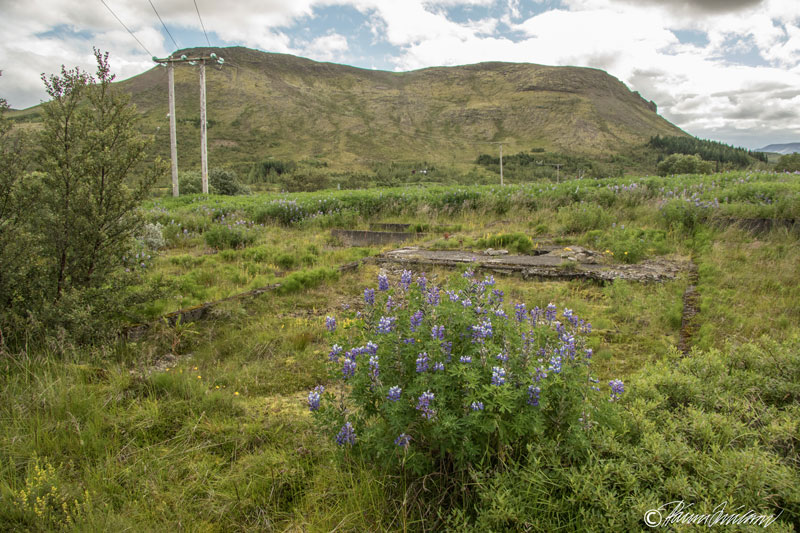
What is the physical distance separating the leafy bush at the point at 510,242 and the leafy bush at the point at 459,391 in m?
5.80

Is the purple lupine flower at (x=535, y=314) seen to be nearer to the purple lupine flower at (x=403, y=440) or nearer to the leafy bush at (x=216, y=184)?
the purple lupine flower at (x=403, y=440)

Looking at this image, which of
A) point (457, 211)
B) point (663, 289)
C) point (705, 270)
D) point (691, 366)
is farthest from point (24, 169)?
point (457, 211)

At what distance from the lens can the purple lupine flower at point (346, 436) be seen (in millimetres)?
2057

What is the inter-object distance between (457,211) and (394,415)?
11.1 m

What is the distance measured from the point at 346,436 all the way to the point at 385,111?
122007 mm

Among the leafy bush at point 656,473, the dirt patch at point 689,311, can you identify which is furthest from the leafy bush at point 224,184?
the leafy bush at point 656,473

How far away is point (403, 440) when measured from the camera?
1888 millimetres

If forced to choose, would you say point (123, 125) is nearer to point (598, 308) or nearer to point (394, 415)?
point (394, 415)

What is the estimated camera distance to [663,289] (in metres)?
5.24

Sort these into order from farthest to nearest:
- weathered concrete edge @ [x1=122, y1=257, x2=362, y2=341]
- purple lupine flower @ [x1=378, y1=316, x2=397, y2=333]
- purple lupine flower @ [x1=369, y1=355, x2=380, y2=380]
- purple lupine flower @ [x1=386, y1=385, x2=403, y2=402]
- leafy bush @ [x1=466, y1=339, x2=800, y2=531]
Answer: weathered concrete edge @ [x1=122, y1=257, x2=362, y2=341] < purple lupine flower @ [x1=378, y1=316, x2=397, y2=333] < purple lupine flower @ [x1=369, y1=355, x2=380, y2=380] < purple lupine flower @ [x1=386, y1=385, x2=403, y2=402] < leafy bush @ [x1=466, y1=339, x2=800, y2=531]

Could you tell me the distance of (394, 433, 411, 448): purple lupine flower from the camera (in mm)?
1813

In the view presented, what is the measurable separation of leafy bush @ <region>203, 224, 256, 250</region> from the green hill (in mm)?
52626

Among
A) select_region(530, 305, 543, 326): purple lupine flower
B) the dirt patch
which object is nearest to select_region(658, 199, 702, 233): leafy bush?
the dirt patch

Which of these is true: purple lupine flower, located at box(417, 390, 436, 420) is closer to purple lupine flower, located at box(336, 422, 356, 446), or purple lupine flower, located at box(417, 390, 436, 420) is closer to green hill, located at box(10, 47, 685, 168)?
purple lupine flower, located at box(336, 422, 356, 446)
